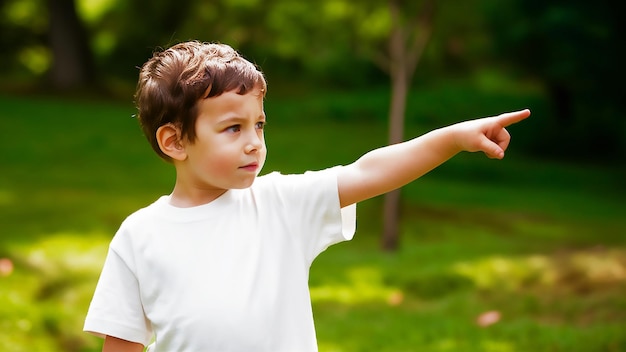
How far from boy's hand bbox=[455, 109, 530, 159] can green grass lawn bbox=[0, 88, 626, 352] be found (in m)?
3.04

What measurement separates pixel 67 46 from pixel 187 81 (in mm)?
16315

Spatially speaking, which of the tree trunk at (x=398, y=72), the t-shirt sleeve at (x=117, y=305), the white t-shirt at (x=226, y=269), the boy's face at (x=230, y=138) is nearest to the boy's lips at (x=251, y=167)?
the boy's face at (x=230, y=138)

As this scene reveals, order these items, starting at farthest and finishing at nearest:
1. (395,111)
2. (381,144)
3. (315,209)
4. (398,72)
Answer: (381,144)
(398,72)
(395,111)
(315,209)

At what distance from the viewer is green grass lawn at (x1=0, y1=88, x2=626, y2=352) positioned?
505 centimetres

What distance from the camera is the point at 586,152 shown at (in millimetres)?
14438

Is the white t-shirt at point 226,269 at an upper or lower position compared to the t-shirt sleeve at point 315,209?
lower

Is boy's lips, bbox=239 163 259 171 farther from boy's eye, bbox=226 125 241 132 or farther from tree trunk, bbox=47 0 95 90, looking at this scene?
tree trunk, bbox=47 0 95 90

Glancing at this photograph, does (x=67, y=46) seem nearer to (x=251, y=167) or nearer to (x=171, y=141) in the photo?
(x=171, y=141)

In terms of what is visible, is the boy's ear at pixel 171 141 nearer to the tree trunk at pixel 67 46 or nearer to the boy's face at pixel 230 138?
the boy's face at pixel 230 138

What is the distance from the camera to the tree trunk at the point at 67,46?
1750cm

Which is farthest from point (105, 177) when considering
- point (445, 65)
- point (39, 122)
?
point (445, 65)

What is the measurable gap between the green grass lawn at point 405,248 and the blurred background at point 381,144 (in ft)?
0.07

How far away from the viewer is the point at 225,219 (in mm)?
2066

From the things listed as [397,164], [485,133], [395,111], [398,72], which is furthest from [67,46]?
[485,133]
